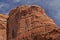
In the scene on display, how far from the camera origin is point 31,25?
33.2 m

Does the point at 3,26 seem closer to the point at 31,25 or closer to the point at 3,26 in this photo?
the point at 3,26

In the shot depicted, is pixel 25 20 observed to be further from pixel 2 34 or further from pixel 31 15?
pixel 2 34

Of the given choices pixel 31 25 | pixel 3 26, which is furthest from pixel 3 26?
pixel 31 25

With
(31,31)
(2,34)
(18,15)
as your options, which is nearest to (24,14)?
(18,15)

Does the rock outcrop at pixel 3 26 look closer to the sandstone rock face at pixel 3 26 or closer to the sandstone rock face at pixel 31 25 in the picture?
the sandstone rock face at pixel 3 26

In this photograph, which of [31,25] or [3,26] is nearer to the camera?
[31,25]

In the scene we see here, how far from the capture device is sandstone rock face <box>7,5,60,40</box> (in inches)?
1072

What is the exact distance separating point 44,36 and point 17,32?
874cm

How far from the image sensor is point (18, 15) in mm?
37688

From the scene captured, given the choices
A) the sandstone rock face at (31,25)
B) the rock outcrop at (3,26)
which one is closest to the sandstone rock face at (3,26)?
the rock outcrop at (3,26)

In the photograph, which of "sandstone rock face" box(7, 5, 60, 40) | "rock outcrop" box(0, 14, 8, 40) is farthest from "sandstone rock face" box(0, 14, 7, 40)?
"sandstone rock face" box(7, 5, 60, 40)

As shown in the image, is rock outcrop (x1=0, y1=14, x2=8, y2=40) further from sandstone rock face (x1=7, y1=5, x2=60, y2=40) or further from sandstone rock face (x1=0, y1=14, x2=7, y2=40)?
sandstone rock face (x1=7, y1=5, x2=60, y2=40)

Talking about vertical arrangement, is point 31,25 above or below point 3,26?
below

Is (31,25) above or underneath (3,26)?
underneath
